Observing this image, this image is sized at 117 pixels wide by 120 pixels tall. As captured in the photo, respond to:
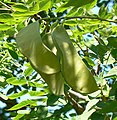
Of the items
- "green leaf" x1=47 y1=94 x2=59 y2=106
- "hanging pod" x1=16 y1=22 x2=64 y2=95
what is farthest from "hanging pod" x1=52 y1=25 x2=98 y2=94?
"green leaf" x1=47 y1=94 x2=59 y2=106

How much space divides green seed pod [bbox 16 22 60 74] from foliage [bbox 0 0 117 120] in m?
0.11

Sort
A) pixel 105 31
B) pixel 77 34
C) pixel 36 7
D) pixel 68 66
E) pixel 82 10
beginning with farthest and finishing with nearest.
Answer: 1. pixel 105 31
2. pixel 77 34
3. pixel 82 10
4. pixel 36 7
5. pixel 68 66

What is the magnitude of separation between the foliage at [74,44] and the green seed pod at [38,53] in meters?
0.11

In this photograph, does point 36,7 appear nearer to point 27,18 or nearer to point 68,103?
point 27,18

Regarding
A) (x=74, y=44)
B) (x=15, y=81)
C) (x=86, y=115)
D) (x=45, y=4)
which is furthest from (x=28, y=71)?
(x=45, y=4)

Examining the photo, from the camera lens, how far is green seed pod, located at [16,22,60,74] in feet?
2.92

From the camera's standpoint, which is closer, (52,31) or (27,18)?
(52,31)

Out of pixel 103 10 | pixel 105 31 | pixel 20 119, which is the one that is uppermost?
pixel 103 10

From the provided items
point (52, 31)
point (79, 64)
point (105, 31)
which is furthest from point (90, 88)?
point (105, 31)

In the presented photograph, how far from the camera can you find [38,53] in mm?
895

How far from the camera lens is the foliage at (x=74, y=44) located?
1125mm

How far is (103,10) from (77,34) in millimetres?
237

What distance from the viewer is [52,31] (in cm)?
97

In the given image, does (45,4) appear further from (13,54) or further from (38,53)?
(13,54)
